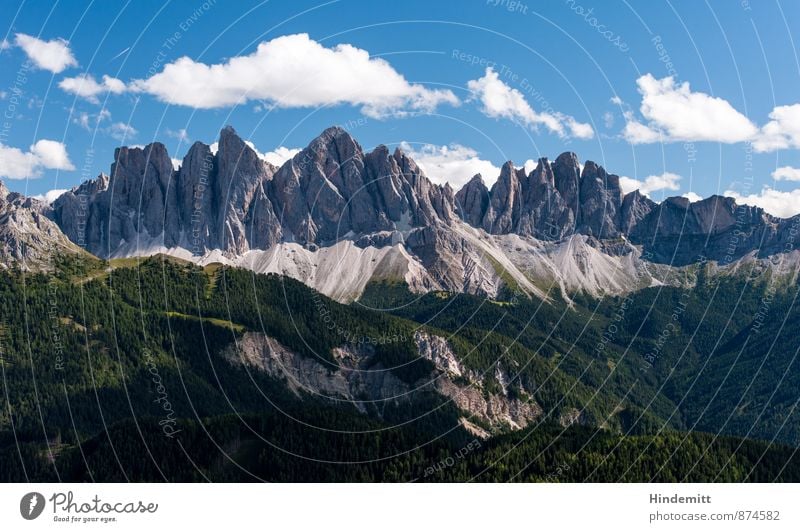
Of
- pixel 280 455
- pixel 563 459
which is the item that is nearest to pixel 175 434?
pixel 280 455

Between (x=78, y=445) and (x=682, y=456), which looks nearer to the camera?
(x=682, y=456)

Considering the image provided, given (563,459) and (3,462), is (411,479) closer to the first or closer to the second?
(563,459)
